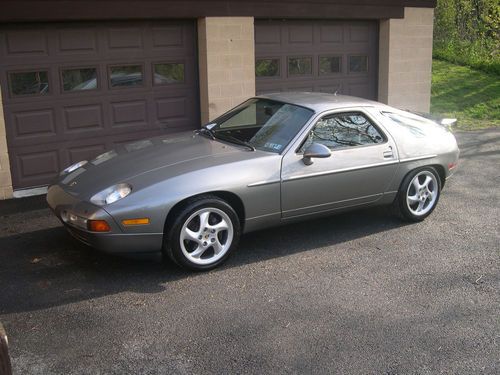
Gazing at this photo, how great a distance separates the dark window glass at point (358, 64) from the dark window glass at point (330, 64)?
306mm

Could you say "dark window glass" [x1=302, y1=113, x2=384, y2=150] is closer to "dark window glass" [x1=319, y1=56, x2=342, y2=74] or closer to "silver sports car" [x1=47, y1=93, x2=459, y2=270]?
"silver sports car" [x1=47, y1=93, x2=459, y2=270]

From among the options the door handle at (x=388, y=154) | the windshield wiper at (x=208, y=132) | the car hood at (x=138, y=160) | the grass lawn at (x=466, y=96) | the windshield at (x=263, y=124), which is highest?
the windshield at (x=263, y=124)

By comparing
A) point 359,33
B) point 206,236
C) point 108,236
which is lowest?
point 206,236

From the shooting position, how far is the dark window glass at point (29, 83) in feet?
25.8

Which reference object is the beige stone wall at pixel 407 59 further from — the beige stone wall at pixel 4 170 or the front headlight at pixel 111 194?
the front headlight at pixel 111 194

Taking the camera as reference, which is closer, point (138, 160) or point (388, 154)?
point (138, 160)

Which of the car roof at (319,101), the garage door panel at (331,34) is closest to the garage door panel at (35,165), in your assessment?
the car roof at (319,101)

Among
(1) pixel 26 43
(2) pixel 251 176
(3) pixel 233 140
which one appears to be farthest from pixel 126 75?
(2) pixel 251 176

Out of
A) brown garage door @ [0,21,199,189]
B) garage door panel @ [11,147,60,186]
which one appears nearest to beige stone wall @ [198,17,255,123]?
Answer: brown garage door @ [0,21,199,189]

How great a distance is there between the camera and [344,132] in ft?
19.6

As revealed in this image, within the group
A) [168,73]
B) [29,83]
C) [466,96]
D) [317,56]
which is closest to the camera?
[29,83]

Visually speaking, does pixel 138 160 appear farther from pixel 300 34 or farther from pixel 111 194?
pixel 300 34

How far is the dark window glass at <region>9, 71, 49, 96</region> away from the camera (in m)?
7.85

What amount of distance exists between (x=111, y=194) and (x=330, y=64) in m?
6.71
